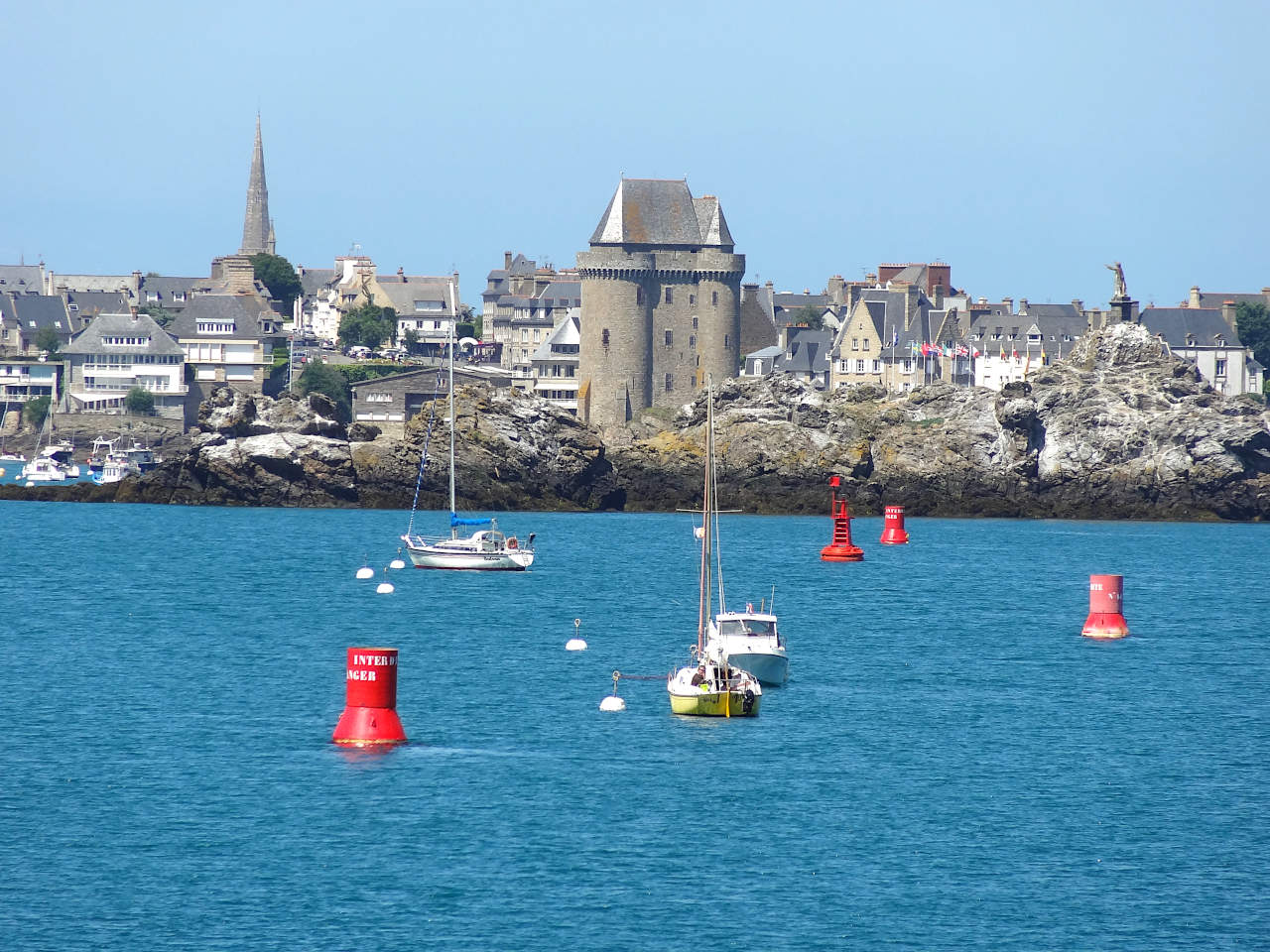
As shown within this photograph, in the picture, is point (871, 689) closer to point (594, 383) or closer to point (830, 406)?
point (830, 406)

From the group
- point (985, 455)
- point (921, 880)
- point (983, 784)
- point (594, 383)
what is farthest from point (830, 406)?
point (921, 880)

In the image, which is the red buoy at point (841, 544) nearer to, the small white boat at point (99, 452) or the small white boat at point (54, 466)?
the small white boat at point (99, 452)

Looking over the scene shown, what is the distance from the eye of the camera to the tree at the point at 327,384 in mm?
141125

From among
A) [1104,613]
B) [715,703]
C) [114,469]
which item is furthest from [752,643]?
[114,469]

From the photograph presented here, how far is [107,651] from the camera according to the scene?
163ft

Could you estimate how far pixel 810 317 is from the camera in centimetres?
15675

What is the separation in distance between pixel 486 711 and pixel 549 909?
15.0 m

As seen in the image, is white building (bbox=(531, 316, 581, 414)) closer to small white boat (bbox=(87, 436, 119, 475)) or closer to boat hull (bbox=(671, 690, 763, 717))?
small white boat (bbox=(87, 436, 119, 475))

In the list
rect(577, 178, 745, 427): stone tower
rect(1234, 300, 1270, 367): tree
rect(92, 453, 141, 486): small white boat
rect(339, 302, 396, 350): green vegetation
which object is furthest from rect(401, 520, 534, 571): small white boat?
rect(339, 302, 396, 350): green vegetation

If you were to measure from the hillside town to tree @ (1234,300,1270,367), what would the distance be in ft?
13.8

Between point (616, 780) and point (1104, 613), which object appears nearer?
point (616, 780)

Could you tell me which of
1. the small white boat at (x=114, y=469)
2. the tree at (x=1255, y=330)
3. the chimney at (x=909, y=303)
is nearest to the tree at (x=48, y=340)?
the small white boat at (x=114, y=469)

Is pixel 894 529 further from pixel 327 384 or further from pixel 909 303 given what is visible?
pixel 327 384

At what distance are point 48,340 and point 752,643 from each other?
140m
